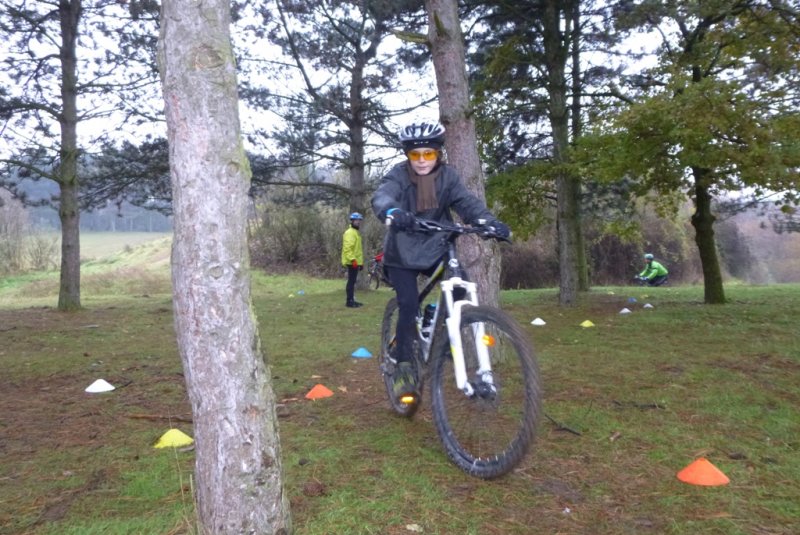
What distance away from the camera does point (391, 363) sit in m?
4.84

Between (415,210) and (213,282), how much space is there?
2.03 meters

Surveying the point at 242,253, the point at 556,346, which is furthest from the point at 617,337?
the point at 242,253

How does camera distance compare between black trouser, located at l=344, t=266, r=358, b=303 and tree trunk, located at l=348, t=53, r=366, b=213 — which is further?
tree trunk, located at l=348, t=53, r=366, b=213

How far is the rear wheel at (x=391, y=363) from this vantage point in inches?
169

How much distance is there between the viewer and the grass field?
2896 millimetres

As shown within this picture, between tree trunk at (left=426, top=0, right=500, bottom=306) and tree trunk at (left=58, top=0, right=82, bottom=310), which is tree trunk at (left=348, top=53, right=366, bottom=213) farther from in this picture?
tree trunk at (left=426, top=0, right=500, bottom=306)

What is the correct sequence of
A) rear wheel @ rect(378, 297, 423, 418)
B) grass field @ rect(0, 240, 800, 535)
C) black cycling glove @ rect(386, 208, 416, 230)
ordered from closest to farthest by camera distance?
1. grass field @ rect(0, 240, 800, 535)
2. black cycling glove @ rect(386, 208, 416, 230)
3. rear wheel @ rect(378, 297, 423, 418)

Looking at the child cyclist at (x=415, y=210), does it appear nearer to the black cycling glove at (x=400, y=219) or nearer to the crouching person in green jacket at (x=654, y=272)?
the black cycling glove at (x=400, y=219)

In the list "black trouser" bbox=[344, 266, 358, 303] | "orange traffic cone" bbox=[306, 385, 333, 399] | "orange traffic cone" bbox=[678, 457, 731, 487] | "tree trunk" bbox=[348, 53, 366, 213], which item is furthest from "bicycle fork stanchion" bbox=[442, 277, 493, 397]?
"tree trunk" bbox=[348, 53, 366, 213]

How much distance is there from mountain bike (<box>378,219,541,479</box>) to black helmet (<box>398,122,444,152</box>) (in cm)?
63

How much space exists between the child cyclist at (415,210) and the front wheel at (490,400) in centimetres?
55

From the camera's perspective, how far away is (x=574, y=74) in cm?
1440

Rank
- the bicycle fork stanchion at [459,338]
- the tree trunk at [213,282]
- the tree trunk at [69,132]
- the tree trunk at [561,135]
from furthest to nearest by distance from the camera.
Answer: the tree trunk at [69,132]
the tree trunk at [561,135]
the bicycle fork stanchion at [459,338]
the tree trunk at [213,282]

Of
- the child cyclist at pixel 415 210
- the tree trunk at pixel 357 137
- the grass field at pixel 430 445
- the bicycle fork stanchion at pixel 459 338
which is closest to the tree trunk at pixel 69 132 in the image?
the grass field at pixel 430 445
